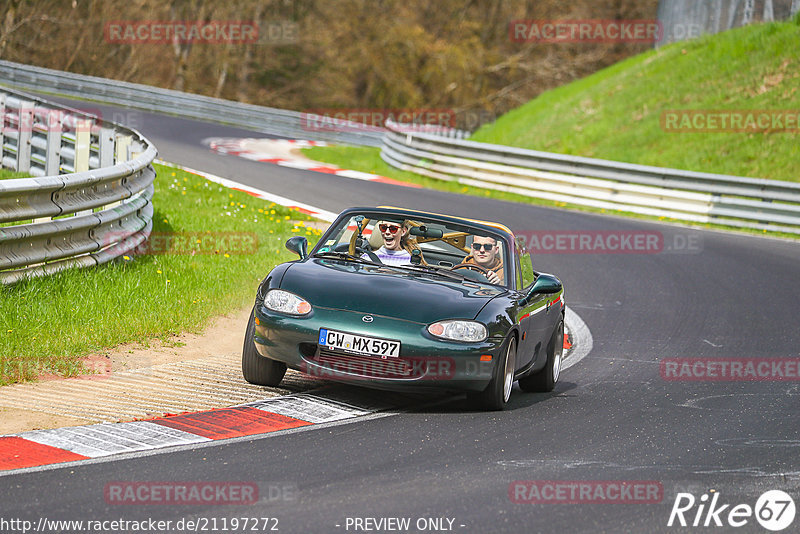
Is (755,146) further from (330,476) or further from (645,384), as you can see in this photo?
(330,476)

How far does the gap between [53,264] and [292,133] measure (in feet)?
86.9

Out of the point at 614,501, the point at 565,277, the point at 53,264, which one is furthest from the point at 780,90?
the point at 614,501

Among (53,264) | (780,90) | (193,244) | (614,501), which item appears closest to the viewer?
(614,501)

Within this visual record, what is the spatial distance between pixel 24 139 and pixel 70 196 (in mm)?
7148

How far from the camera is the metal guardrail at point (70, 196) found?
873cm

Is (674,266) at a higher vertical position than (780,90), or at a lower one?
lower

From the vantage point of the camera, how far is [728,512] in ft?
16.7

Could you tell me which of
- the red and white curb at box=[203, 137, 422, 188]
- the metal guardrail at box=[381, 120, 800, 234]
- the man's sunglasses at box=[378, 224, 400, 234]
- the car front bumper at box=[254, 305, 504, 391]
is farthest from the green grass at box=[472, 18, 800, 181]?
the car front bumper at box=[254, 305, 504, 391]

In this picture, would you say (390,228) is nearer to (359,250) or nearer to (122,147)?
(359,250)

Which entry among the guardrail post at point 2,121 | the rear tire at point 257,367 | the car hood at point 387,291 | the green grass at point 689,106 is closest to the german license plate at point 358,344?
the car hood at point 387,291

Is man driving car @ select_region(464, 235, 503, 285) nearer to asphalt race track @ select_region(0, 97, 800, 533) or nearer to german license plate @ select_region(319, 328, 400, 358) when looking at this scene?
asphalt race track @ select_region(0, 97, 800, 533)

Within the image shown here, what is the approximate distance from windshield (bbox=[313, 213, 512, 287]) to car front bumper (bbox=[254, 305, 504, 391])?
112 cm

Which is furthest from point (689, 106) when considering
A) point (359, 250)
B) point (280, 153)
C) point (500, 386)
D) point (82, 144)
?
point (500, 386)

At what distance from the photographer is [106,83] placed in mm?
35062
